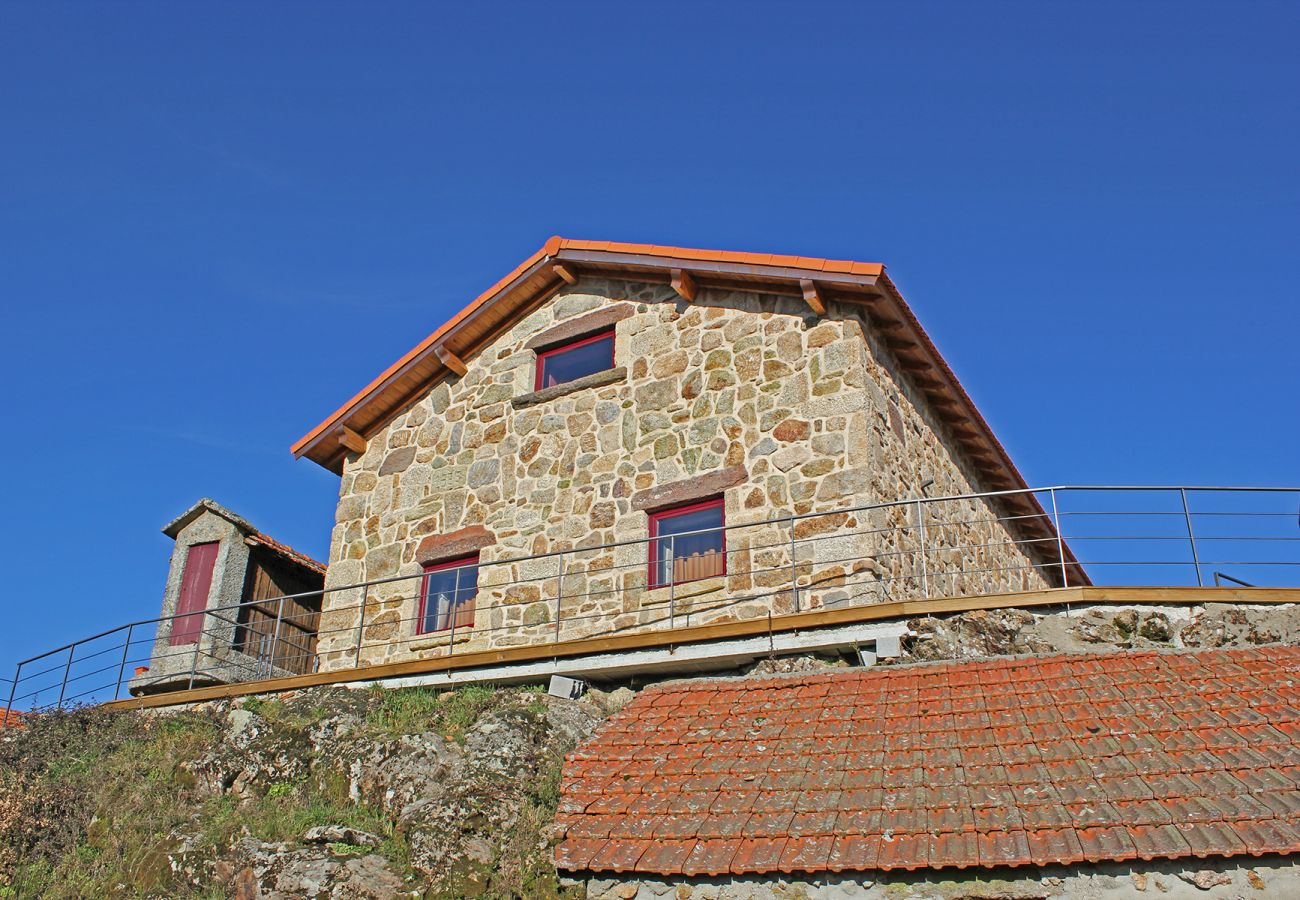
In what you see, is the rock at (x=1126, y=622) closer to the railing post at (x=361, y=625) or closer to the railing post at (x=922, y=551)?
the railing post at (x=922, y=551)

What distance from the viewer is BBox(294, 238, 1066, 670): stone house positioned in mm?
13203

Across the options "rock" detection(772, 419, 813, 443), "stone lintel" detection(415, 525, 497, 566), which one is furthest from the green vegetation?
"rock" detection(772, 419, 813, 443)

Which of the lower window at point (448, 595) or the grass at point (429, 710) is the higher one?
the lower window at point (448, 595)

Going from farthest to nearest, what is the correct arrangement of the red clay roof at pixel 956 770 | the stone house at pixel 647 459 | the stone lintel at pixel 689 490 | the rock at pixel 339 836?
the stone lintel at pixel 689 490
the stone house at pixel 647 459
the rock at pixel 339 836
the red clay roof at pixel 956 770

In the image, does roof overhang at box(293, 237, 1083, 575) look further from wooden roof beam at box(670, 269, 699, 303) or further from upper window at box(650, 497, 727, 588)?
upper window at box(650, 497, 727, 588)

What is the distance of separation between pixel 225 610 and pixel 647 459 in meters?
6.48

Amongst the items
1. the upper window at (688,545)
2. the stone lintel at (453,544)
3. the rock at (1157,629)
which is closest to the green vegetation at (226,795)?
the upper window at (688,545)

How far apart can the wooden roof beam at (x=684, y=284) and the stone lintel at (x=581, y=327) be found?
818 millimetres

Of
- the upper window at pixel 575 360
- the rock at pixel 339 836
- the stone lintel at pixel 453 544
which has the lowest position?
the rock at pixel 339 836

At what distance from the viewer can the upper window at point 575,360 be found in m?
15.8

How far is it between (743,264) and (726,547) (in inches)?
129

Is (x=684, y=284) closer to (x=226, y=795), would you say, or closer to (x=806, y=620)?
(x=806, y=620)

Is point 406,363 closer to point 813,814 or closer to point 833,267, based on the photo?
point 833,267

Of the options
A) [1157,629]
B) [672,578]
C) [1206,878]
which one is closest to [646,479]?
[672,578]
